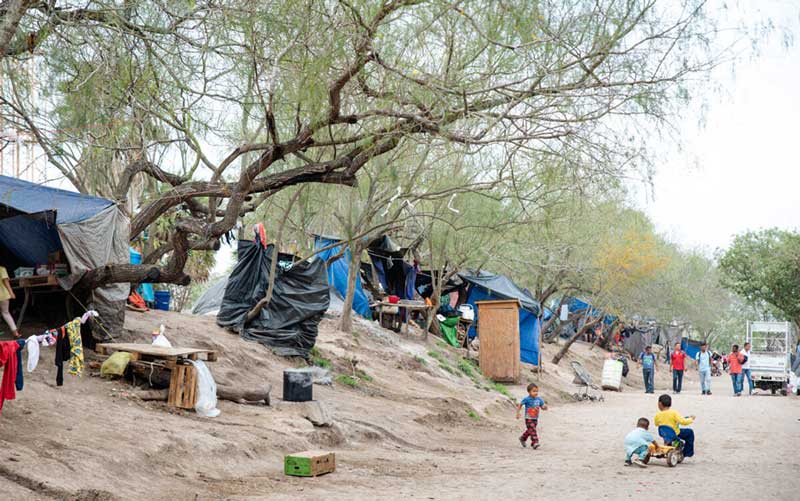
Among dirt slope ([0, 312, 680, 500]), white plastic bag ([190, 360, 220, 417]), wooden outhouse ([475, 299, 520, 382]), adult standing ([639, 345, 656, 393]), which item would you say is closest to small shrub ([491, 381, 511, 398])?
wooden outhouse ([475, 299, 520, 382])

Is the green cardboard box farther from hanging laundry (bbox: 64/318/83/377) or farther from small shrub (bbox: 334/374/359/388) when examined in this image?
small shrub (bbox: 334/374/359/388)

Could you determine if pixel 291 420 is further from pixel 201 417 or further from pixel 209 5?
pixel 209 5

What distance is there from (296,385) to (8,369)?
185 inches

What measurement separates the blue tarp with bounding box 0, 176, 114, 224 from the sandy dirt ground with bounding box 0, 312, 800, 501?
1.93m

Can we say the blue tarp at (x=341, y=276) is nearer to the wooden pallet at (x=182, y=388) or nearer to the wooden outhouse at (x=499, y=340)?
the wooden outhouse at (x=499, y=340)

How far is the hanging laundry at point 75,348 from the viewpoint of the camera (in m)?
9.67

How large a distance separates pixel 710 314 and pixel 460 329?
2676 cm

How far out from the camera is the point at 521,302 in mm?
25516

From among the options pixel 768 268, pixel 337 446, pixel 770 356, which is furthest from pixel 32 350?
pixel 768 268

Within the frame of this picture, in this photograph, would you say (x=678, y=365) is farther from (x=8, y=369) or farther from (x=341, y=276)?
(x=8, y=369)

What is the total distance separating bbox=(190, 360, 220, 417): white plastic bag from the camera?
1035 cm

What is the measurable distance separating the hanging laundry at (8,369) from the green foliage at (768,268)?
1277 inches

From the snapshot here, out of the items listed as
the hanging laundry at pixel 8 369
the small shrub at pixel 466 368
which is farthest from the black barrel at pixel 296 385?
the small shrub at pixel 466 368

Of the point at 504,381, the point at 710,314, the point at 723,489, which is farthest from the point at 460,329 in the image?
the point at 710,314
